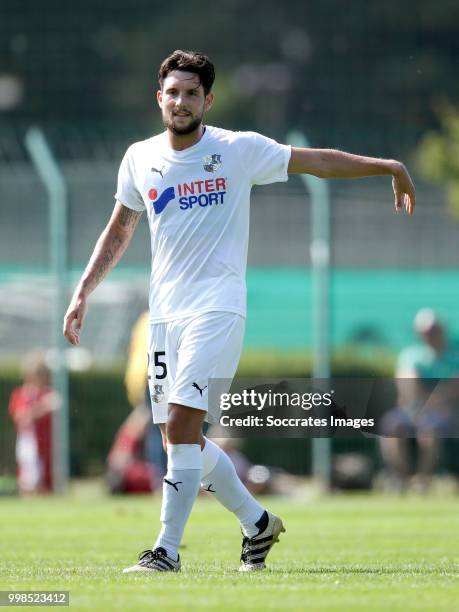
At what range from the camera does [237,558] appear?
8.48m

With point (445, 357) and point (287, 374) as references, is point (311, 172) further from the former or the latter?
point (287, 374)

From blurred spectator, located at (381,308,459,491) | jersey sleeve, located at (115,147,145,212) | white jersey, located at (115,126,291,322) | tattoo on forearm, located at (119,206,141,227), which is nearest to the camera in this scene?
white jersey, located at (115,126,291,322)

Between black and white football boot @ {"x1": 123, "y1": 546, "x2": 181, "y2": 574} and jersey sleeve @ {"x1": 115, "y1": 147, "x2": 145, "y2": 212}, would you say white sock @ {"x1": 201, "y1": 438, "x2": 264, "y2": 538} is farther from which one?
jersey sleeve @ {"x1": 115, "y1": 147, "x2": 145, "y2": 212}

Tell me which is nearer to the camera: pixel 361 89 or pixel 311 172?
pixel 311 172

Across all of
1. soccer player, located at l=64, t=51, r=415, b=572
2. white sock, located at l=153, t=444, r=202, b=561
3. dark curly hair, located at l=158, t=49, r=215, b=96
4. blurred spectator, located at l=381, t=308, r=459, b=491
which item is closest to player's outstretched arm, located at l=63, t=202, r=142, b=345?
soccer player, located at l=64, t=51, r=415, b=572

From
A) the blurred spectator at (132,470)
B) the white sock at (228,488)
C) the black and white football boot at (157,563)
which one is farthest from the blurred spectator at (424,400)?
the black and white football boot at (157,563)

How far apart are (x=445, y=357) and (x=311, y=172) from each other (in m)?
9.24

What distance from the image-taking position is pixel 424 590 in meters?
6.48

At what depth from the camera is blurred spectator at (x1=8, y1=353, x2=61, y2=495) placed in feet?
56.5

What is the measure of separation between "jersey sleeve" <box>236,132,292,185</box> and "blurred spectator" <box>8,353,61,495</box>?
9.99m

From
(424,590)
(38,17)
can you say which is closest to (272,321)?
(424,590)

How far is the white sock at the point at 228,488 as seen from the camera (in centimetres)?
765

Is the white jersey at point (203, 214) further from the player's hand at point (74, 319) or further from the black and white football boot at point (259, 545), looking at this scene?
the black and white football boot at point (259, 545)

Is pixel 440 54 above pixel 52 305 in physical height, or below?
above
